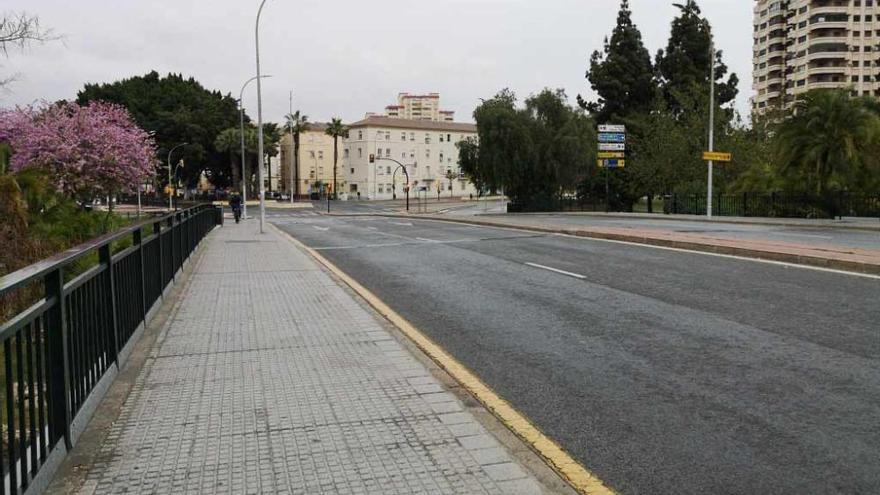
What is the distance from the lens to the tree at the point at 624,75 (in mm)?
66500

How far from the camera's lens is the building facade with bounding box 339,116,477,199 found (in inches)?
4906

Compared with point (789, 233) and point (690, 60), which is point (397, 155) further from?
point (789, 233)

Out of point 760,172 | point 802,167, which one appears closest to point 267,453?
point 802,167

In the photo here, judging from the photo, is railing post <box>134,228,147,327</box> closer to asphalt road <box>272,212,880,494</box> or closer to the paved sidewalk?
the paved sidewalk

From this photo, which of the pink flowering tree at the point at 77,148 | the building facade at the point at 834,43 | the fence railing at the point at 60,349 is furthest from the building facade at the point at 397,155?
the fence railing at the point at 60,349

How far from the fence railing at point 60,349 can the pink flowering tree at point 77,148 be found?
39.8 meters

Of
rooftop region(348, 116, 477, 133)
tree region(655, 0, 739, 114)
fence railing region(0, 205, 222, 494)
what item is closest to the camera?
fence railing region(0, 205, 222, 494)

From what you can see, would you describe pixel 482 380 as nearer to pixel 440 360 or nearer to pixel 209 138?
pixel 440 360

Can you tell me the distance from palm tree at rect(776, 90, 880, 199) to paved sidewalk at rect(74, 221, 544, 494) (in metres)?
26.3

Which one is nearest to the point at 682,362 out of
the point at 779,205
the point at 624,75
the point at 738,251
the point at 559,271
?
the point at 559,271

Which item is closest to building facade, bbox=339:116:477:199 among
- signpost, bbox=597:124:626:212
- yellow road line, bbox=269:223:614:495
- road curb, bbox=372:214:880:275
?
signpost, bbox=597:124:626:212

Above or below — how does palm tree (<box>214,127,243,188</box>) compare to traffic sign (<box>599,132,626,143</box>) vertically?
above

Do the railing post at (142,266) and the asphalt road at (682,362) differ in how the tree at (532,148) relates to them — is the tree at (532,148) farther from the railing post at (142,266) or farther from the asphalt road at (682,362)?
the railing post at (142,266)

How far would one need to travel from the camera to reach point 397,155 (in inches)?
5032
